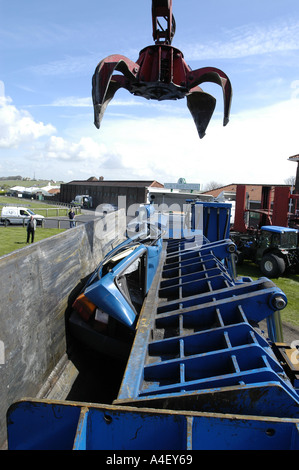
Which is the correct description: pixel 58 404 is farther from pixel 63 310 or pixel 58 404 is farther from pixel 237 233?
pixel 237 233

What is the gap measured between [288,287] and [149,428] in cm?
857

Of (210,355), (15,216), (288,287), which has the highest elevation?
(210,355)

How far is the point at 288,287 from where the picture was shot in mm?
9125

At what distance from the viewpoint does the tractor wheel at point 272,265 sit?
9.84m

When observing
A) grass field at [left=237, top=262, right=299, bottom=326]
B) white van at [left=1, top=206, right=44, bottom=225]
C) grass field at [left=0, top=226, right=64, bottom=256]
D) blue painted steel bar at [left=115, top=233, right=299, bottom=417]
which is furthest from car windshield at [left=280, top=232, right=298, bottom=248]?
white van at [left=1, top=206, right=44, bottom=225]

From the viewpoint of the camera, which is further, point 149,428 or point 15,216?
point 15,216

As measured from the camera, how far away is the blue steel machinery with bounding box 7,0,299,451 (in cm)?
166

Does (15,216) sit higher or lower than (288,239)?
lower

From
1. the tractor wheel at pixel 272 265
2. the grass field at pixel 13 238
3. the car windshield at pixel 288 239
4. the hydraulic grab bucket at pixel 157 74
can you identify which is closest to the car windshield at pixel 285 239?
the car windshield at pixel 288 239

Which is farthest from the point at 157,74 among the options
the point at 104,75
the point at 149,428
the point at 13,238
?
the point at 13,238

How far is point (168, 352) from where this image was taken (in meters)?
3.03

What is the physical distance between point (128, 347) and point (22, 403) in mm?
1816

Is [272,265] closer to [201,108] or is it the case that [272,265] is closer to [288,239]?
[288,239]
